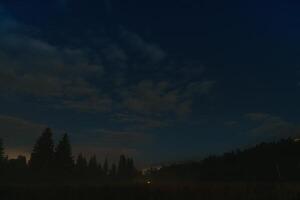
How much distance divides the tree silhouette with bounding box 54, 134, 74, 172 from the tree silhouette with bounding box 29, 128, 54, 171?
44.8 inches

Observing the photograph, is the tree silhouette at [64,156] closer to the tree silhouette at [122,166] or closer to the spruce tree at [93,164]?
the spruce tree at [93,164]

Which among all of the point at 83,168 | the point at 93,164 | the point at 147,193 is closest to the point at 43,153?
the point at 83,168

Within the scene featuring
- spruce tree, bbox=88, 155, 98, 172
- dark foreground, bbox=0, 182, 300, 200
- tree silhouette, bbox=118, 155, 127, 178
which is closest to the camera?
dark foreground, bbox=0, 182, 300, 200

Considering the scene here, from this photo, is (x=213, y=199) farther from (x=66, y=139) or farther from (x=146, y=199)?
(x=66, y=139)

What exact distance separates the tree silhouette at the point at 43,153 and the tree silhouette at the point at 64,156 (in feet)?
3.73

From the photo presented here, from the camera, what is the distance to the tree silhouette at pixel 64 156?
6581cm

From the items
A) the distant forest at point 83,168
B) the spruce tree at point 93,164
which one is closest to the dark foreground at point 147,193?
the distant forest at point 83,168

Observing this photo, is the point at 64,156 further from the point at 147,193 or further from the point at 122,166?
the point at 122,166

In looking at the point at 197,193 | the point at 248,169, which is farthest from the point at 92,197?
the point at 248,169

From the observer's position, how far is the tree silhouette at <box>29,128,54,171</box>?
209 ft

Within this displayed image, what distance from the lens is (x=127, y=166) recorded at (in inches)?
6540

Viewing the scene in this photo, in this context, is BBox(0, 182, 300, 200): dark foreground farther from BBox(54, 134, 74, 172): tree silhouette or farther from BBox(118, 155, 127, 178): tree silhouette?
BBox(118, 155, 127, 178): tree silhouette

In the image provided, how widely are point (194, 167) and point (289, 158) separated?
68641 mm

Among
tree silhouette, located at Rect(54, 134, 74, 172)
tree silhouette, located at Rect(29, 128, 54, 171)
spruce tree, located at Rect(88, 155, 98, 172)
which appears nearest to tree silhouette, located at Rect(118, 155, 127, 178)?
spruce tree, located at Rect(88, 155, 98, 172)
